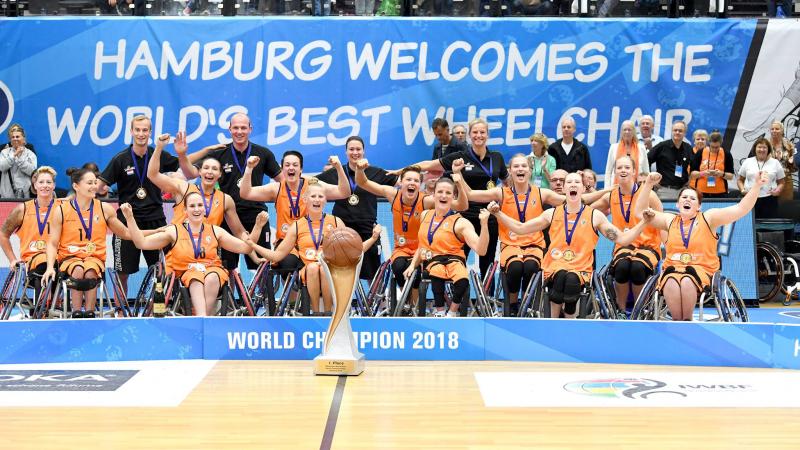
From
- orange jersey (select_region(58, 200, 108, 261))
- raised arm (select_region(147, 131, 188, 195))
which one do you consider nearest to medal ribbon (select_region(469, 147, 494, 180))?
raised arm (select_region(147, 131, 188, 195))

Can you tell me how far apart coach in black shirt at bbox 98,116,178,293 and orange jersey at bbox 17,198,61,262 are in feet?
1.74

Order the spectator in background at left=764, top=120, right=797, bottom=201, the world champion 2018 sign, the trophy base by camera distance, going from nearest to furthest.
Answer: the trophy base, the spectator in background at left=764, top=120, right=797, bottom=201, the world champion 2018 sign

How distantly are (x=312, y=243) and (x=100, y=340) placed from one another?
5.87 ft

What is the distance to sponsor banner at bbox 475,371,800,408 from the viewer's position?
637cm

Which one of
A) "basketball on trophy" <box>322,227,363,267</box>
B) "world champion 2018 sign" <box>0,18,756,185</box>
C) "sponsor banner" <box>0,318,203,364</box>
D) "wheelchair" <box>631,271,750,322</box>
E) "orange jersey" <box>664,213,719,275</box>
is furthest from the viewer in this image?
"world champion 2018 sign" <box>0,18,756,185</box>

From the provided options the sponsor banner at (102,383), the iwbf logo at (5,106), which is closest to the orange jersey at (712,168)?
the sponsor banner at (102,383)

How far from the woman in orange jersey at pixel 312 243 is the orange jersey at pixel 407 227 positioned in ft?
0.94

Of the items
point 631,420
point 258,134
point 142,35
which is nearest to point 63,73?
point 142,35

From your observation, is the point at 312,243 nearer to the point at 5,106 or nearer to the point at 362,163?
the point at 362,163

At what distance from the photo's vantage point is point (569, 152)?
10.9 metres

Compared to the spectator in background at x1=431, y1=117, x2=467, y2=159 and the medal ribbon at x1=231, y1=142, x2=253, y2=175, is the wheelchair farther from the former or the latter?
the medal ribbon at x1=231, y1=142, x2=253, y2=175

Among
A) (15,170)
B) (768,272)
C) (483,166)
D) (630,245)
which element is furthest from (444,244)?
(15,170)

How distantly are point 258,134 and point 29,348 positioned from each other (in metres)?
4.92

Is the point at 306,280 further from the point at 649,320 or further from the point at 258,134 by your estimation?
the point at 258,134
